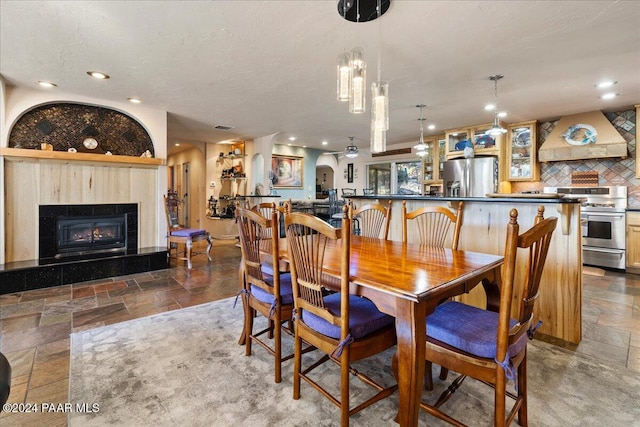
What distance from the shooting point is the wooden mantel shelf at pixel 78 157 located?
3596 millimetres

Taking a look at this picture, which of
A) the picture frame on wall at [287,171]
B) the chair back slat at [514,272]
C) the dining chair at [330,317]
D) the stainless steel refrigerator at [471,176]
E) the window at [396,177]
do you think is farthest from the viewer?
the picture frame on wall at [287,171]

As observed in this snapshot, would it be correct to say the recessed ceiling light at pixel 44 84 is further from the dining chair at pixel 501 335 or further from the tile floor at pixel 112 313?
the dining chair at pixel 501 335

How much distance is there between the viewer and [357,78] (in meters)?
2.14

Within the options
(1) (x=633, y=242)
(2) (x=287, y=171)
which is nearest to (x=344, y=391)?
(1) (x=633, y=242)

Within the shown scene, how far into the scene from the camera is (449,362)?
1.35 meters

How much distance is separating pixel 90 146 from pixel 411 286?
4734 millimetres

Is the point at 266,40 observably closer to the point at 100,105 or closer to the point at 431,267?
the point at 431,267

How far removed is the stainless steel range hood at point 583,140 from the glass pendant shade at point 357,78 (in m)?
4.41

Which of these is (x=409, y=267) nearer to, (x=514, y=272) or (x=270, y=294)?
(x=514, y=272)

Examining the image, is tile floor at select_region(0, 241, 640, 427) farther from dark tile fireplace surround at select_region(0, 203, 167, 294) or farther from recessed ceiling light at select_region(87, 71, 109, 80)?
recessed ceiling light at select_region(87, 71, 109, 80)

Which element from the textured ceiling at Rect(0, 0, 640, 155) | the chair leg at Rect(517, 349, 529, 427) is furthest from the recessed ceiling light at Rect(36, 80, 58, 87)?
the chair leg at Rect(517, 349, 529, 427)

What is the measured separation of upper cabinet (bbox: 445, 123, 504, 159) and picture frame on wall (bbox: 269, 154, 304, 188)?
155 inches

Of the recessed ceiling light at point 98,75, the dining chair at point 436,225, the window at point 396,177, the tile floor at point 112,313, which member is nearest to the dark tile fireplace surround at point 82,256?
the tile floor at point 112,313

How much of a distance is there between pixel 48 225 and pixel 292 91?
3.56 m
